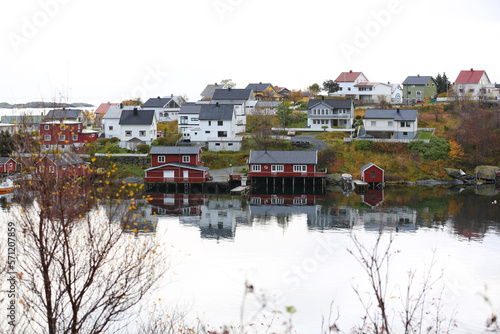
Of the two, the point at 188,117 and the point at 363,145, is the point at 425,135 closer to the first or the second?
the point at 363,145

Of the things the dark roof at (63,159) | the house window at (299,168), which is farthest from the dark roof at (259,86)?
the dark roof at (63,159)

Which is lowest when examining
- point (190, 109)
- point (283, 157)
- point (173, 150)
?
point (283, 157)

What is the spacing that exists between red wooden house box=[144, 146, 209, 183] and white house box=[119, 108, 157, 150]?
9013 mm

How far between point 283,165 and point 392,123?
52.6 ft

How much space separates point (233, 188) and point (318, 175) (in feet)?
24.0

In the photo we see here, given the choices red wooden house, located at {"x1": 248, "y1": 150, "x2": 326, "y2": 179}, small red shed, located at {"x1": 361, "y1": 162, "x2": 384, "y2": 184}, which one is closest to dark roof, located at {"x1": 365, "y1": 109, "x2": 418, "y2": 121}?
small red shed, located at {"x1": 361, "y1": 162, "x2": 384, "y2": 184}

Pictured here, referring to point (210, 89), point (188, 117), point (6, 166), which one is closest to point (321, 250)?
point (6, 166)

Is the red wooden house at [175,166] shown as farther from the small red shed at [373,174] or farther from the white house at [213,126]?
the small red shed at [373,174]

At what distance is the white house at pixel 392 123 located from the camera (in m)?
59.2

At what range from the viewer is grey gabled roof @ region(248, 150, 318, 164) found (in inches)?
1962

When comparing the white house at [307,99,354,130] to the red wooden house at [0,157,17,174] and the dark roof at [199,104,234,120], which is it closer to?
the dark roof at [199,104,234,120]

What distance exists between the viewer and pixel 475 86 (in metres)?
76.4

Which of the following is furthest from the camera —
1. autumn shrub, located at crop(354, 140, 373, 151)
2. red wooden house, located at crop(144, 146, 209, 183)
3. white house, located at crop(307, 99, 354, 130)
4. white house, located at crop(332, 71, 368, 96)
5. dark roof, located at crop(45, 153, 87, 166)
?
white house, located at crop(332, 71, 368, 96)

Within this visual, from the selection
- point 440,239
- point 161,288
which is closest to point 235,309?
point 161,288
